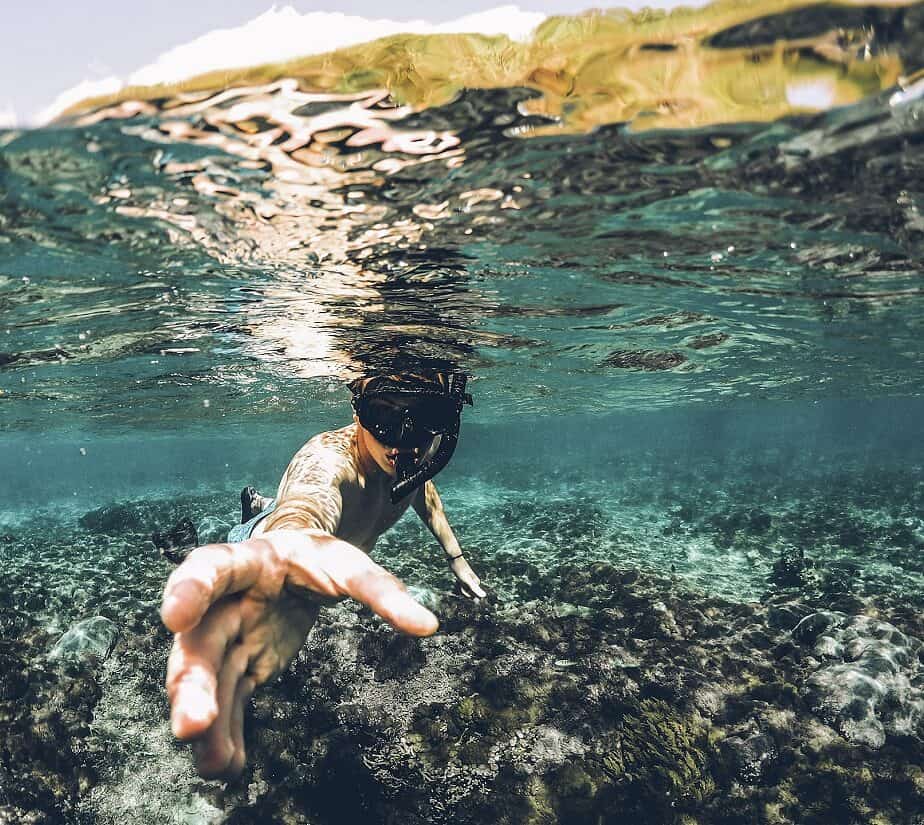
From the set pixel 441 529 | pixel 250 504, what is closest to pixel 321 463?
pixel 250 504

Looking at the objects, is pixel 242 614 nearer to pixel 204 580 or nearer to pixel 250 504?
pixel 204 580

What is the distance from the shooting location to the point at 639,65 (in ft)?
Result: 15.6

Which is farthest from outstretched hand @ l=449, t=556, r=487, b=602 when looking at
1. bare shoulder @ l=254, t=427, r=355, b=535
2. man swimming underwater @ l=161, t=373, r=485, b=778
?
man swimming underwater @ l=161, t=373, r=485, b=778

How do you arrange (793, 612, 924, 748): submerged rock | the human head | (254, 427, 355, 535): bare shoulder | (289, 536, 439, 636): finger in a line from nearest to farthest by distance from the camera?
(289, 536, 439, 636): finger, (254, 427, 355, 535): bare shoulder, the human head, (793, 612, 924, 748): submerged rock

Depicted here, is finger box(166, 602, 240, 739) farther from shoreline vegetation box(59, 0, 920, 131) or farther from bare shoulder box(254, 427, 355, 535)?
shoreline vegetation box(59, 0, 920, 131)

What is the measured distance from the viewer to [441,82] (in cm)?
478

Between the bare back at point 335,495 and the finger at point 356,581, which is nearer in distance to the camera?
the finger at point 356,581

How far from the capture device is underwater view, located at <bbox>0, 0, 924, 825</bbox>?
491 cm

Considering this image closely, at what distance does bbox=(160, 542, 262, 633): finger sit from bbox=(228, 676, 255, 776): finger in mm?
446

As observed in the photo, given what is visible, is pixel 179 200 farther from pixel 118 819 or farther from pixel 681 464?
pixel 681 464

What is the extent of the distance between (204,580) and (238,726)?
28.2 inches

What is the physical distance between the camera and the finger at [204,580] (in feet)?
6.27

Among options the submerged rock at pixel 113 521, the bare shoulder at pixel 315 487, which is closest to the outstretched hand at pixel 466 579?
the bare shoulder at pixel 315 487

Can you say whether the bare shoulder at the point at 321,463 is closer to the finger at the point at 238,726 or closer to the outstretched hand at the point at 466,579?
the finger at the point at 238,726
